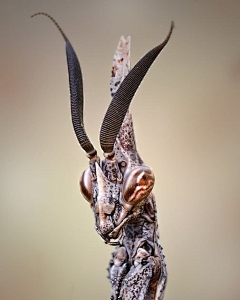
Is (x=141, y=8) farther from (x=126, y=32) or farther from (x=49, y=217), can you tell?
(x=49, y=217)

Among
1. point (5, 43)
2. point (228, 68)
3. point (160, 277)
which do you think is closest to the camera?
point (160, 277)

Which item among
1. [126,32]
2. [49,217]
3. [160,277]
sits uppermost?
[126,32]

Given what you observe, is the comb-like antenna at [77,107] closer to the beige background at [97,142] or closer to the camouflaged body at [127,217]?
the camouflaged body at [127,217]

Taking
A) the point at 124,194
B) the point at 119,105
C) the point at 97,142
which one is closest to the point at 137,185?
the point at 124,194

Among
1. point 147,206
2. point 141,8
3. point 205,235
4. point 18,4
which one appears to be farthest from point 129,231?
point 18,4

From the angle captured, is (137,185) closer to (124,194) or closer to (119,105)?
(124,194)
